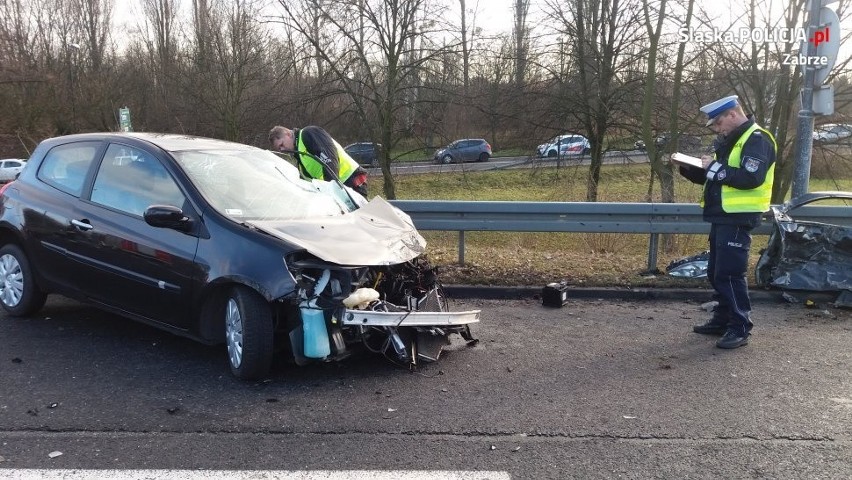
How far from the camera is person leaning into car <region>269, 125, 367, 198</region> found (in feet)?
20.6

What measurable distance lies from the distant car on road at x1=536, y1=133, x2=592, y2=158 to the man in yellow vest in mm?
13221

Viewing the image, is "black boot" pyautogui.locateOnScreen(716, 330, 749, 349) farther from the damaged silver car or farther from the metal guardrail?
the metal guardrail

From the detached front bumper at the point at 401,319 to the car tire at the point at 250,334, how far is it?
0.50 metres

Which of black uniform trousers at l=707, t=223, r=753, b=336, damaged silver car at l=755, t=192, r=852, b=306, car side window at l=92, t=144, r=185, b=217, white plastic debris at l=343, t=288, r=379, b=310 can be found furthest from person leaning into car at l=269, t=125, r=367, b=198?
damaged silver car at l=755, t=192, r=852, b=306

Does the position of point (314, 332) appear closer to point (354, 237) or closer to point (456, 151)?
point (354, 237)

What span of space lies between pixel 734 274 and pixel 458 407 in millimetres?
2823

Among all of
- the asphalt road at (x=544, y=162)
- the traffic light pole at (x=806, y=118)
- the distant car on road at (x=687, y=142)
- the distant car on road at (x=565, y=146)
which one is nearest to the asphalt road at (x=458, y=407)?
the traffic light pole at (x=806, y=118)

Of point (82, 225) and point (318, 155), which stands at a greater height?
point (318, 155)

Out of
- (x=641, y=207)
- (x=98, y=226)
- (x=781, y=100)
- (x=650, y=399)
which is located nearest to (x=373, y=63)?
(x=781, y=100)

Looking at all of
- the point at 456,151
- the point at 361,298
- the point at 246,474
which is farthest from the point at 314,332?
the point at 456,151

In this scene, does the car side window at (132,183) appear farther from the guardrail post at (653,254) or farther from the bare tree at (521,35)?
the bare tree at (521,35)

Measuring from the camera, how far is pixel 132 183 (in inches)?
195

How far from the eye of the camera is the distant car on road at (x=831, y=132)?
15.3 m

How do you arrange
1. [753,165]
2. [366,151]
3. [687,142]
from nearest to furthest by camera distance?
[753,165]
[687,142]
[366,151]
